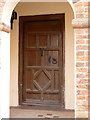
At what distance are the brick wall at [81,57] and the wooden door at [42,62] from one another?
83.9 inches

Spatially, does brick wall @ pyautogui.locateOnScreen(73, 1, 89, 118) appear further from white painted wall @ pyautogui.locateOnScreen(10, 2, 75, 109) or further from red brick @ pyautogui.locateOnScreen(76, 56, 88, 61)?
white painted wall @ pyautogui.locateOnScreen(10, 2, 75, 109)

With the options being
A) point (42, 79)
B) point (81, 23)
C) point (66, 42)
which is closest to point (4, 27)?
point (81, 23)

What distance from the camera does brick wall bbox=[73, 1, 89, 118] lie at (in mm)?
2711

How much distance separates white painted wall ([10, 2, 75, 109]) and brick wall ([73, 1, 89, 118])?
6.52 feet

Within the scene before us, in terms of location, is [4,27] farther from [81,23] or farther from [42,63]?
[42,63]

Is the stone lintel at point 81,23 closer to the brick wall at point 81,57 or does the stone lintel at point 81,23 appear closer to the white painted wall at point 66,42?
the brick wall at point 81,57

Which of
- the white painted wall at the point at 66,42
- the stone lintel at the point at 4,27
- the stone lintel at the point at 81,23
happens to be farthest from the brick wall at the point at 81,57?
the white painted wall at the point at 66,42

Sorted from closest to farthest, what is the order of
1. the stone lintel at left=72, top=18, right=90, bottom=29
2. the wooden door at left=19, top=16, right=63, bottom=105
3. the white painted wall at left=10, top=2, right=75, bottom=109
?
the stone lintel at left=72, top=18, right=90, bottom=29, the white painted wall at left=10, top=2, right=75, bottom=109, the wooden door at left=19, top=16, right=63, bottom=105

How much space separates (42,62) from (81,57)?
240 centimetres

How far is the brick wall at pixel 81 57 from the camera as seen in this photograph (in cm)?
271

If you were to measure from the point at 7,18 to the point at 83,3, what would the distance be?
4.67 feet

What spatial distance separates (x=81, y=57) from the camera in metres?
2.74


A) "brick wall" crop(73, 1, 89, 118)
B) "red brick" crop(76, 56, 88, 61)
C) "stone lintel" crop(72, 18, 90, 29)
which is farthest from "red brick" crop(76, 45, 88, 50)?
"stone lintel" crop(72, 18, 90, 29)

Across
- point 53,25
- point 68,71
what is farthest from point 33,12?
point 68,71
